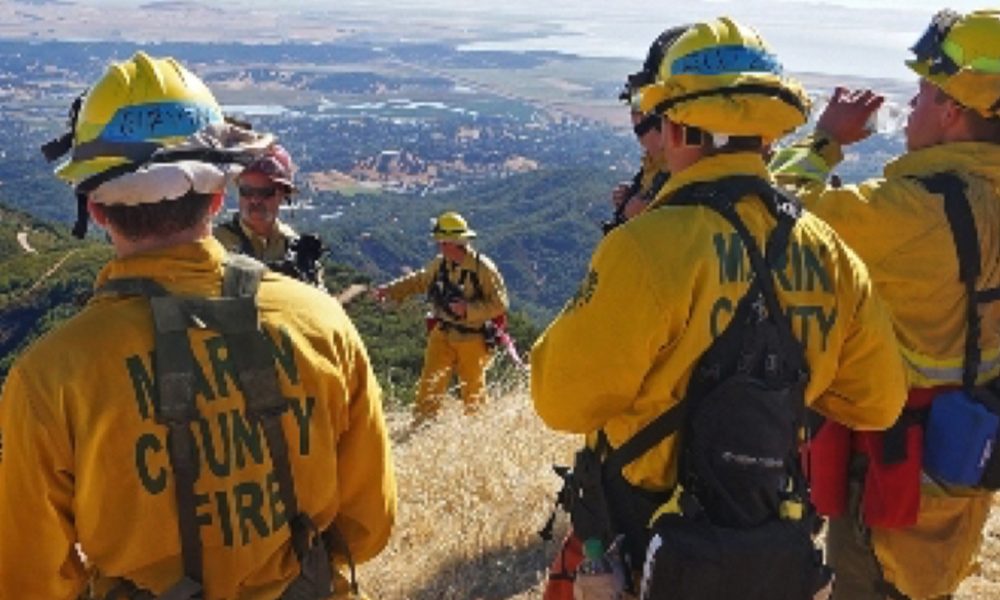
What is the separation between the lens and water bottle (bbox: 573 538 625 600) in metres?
2.70

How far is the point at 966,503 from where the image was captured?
369cm

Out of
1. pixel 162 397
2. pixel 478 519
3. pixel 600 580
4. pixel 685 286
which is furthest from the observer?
pixel 478 519

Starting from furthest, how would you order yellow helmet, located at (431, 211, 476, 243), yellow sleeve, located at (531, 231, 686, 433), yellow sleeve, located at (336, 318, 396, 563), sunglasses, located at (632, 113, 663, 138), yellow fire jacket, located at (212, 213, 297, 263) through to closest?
yellow helmet, located at (431, 211, 476, 243) < yellow fire jacket, located at (212, 213, 297, 263) < sunglasses, located at (632, 113, 663, 138) < yellow sleeve, located at (336, 318, 396, 563) < yellow sleeve, located at (531, 231, 686, 433)

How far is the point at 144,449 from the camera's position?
2252 millimetres

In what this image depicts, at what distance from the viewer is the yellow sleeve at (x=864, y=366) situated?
2.86 m

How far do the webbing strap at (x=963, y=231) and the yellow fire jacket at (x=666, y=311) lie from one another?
0.71 meters

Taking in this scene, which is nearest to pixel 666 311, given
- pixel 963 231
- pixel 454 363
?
pixel 963 231

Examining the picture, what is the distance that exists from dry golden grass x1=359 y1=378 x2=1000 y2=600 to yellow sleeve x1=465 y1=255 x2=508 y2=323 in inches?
102

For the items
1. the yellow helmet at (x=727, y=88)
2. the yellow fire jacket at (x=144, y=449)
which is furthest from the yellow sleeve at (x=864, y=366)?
the yellow fire jacket at (x=144, y=449)

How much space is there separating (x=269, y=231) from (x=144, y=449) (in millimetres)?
4023

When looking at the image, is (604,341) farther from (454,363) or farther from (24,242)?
(24,242)

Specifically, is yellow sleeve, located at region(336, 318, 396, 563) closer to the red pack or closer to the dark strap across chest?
the dark strap across chest

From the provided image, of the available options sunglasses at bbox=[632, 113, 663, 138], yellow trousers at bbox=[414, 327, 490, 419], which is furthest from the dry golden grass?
yellow trousers at bbox=[414, 327, 490, 419]

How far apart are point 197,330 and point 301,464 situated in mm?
420
